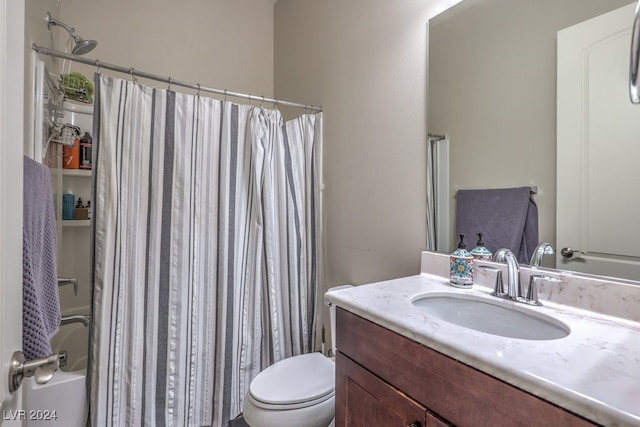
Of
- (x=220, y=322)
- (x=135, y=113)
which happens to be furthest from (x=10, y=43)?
(x=220, y=322)

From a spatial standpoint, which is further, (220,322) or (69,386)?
(220,322)

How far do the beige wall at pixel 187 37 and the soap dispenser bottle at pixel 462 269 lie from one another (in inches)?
83.5

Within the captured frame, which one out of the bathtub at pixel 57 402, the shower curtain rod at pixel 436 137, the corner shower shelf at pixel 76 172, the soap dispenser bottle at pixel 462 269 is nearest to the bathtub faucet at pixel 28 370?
the bathtub at pixel 57 402

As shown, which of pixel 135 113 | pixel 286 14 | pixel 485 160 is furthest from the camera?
pixel 286 14

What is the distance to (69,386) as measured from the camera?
4.03 feet

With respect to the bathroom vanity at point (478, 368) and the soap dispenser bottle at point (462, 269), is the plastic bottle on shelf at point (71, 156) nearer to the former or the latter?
the bathroom vanity at point (478, 368)

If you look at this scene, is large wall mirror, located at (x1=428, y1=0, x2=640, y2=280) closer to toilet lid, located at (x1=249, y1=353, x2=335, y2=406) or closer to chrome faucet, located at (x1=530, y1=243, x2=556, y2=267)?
chrome faucet, located at (x1=530, y1=243, x2=556, y2=267)

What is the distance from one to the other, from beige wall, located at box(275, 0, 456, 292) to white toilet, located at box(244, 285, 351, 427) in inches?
23.1

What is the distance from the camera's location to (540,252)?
102 cm

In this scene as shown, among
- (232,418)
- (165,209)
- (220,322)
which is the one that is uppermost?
(165,209)

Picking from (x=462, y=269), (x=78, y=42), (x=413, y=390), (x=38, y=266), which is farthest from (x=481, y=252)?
(x=78, y=42)

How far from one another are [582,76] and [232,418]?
2.11 metres

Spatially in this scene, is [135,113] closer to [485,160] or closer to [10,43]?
[10,43]

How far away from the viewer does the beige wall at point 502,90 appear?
1001 millimetres
